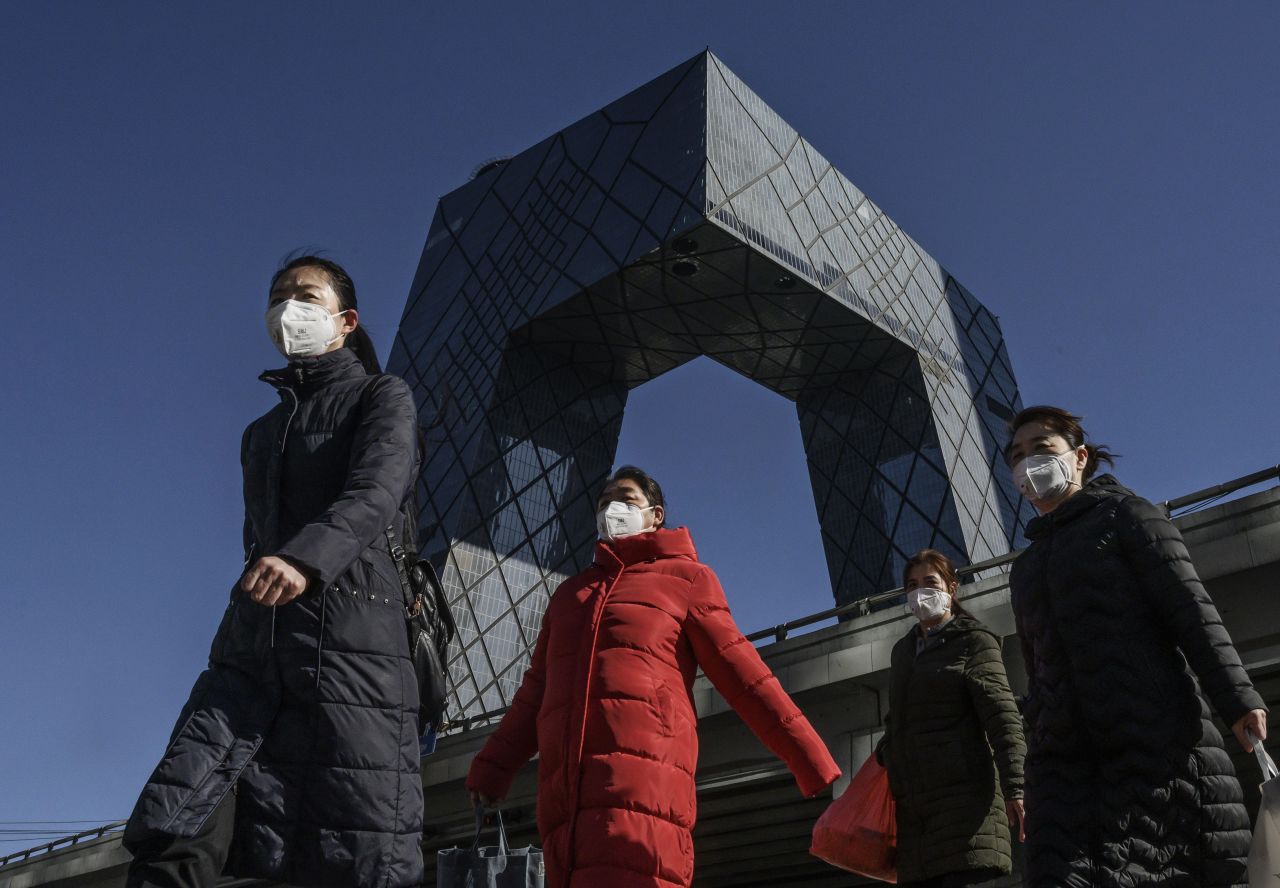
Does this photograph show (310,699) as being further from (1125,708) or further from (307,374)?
(1125,708)

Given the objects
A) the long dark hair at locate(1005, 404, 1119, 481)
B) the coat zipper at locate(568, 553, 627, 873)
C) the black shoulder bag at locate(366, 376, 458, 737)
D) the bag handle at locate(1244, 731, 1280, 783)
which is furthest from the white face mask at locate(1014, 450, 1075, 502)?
the black shoulder bag at locate(366, 376, 458, 737)

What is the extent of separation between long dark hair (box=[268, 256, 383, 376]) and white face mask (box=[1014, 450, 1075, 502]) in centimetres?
205

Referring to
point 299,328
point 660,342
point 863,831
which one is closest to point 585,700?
point 299,328

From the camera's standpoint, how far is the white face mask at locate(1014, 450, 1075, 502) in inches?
147

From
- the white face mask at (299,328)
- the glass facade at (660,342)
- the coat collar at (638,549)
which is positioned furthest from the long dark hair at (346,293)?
the glass facade at (660,342)

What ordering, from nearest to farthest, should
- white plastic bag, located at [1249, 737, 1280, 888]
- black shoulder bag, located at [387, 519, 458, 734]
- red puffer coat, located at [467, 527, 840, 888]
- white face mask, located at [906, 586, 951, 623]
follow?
white plastic bag, located at [1249, 737, 1280, 888], black shoulder bag, located at [387, 519, 458, 734], red puffer coat, located at [467, 527, 840, 888], white face mask, located at [906, 586, 951, 623]

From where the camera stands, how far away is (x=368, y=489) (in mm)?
2756

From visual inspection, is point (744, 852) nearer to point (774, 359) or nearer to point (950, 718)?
point (950, 718)

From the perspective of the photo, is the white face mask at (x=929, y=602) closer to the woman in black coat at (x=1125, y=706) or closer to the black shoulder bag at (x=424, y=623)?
the woman in black coat at (x=1125, y=706)

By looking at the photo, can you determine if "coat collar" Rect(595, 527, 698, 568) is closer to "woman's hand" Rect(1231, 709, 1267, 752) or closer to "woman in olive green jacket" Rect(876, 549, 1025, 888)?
"woman in olive green jacket" Rect(876, 549, 1025, 888)

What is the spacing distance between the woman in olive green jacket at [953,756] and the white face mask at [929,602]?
0.34 feet

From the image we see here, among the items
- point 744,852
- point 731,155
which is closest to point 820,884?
point 744,852

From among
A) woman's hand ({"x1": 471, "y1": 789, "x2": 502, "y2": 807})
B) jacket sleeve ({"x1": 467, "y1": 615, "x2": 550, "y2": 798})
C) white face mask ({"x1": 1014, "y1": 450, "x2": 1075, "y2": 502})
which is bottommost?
woman's hand ({"x1": 471, "y1": 789, "x2": 502, "y2": 807})

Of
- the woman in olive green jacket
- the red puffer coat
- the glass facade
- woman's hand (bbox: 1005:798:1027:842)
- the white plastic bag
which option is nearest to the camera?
the white plastic bag
